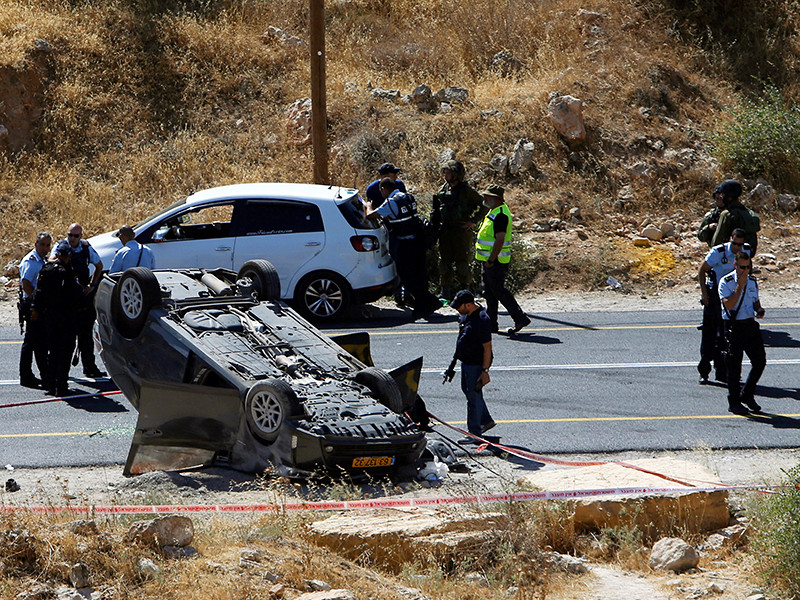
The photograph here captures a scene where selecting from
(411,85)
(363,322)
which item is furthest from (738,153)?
(363,322)

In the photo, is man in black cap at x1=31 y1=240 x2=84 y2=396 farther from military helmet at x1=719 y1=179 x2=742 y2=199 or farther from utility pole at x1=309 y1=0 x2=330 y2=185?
military helmet at x1=719 y1=179 x2=742 y2=199

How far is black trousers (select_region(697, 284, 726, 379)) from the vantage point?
1145 centimetres

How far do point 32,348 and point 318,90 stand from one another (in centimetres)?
867

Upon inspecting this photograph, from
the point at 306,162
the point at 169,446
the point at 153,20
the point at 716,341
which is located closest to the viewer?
the point at 169,446

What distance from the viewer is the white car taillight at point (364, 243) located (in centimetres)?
1495

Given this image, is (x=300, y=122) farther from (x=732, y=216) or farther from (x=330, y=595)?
(x=330, y=595)

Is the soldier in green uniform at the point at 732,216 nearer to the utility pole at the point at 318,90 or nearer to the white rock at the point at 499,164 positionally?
the white rock at the point at 499,164

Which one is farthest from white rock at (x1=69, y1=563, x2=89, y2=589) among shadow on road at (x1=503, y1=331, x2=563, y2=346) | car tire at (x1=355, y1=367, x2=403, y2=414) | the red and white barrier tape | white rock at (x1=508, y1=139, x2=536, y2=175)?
white rock at (x1=508, y1=139, x2=536, y2=175)

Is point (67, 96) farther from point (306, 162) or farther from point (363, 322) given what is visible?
point (363, 322)

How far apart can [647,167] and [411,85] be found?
21.0 ft

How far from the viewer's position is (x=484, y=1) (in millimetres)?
26578

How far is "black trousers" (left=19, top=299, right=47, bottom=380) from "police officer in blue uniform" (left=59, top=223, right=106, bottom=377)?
443 millimetres

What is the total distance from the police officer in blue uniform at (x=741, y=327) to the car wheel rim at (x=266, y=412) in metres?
5.09

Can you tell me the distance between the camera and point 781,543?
647cm
